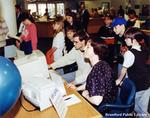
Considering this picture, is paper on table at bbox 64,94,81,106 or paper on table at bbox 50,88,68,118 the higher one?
paper on table at bbox 50,88,68,118

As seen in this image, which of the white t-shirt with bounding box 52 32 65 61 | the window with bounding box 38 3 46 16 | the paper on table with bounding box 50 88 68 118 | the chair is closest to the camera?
the paper on table with bounding box 50 88 68 118

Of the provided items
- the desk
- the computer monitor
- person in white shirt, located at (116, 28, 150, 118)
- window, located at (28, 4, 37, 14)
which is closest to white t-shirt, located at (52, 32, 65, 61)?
person in white shirt, located at (116, 28, 150, 118)

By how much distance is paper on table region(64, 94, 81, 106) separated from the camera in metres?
2.14

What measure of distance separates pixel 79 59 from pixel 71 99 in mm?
1013

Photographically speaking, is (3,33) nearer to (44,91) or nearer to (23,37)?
(23,37)

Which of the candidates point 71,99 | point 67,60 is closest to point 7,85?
point 71,99

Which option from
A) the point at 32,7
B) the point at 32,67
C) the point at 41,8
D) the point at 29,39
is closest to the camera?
the point at 32,67

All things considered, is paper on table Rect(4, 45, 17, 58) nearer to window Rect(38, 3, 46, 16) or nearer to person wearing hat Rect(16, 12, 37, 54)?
person wearing hat Rect(16, 12, 37, 54)

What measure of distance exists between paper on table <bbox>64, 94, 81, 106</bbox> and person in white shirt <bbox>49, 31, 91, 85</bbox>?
2.36 feet

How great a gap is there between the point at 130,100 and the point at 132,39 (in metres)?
0.88

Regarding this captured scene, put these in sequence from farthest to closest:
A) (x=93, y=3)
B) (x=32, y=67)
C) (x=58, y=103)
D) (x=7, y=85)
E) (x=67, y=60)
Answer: (x=93, y=3), (x=67, y=60), (x=32, y=67), (x=58, y=103), (x=7, y=85)

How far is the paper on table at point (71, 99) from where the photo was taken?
2.14 metres

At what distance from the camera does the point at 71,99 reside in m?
2.22

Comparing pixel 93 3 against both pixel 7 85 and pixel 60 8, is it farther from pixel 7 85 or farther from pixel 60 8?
pixel 7 85
